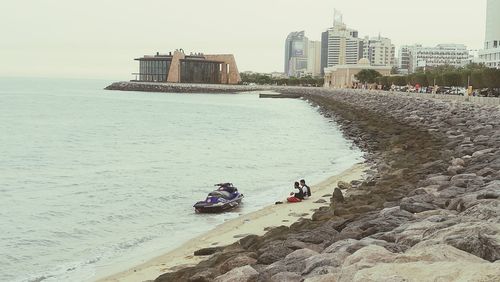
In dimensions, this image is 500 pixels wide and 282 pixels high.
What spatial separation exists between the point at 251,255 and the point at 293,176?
14.4m

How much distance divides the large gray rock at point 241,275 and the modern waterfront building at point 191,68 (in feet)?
529

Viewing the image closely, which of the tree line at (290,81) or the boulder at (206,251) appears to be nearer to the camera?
the boulder at (206,251)

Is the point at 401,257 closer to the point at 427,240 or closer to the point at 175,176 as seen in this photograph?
the point at 427,240

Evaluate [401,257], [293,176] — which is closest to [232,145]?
[293,176]

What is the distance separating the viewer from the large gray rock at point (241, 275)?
622 centimetres

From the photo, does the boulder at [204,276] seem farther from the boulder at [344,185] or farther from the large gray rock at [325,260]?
the boulder at [344,185]

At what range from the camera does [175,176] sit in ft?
71.1

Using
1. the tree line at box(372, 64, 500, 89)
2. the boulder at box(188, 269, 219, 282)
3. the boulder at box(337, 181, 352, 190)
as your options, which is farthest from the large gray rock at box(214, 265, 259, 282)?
the tree line at box(372, 64, 500, 89)

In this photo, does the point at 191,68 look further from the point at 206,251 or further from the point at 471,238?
the point at 471,238

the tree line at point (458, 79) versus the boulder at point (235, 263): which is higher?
the tree line at point (458, 79)

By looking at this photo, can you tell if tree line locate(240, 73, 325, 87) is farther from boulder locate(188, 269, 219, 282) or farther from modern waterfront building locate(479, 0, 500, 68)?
boulder locate(188, 269, 219, 282)

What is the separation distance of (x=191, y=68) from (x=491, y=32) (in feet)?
255

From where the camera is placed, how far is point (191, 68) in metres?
167

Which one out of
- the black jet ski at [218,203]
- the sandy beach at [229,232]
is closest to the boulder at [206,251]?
the sandy beach at [229,232]
